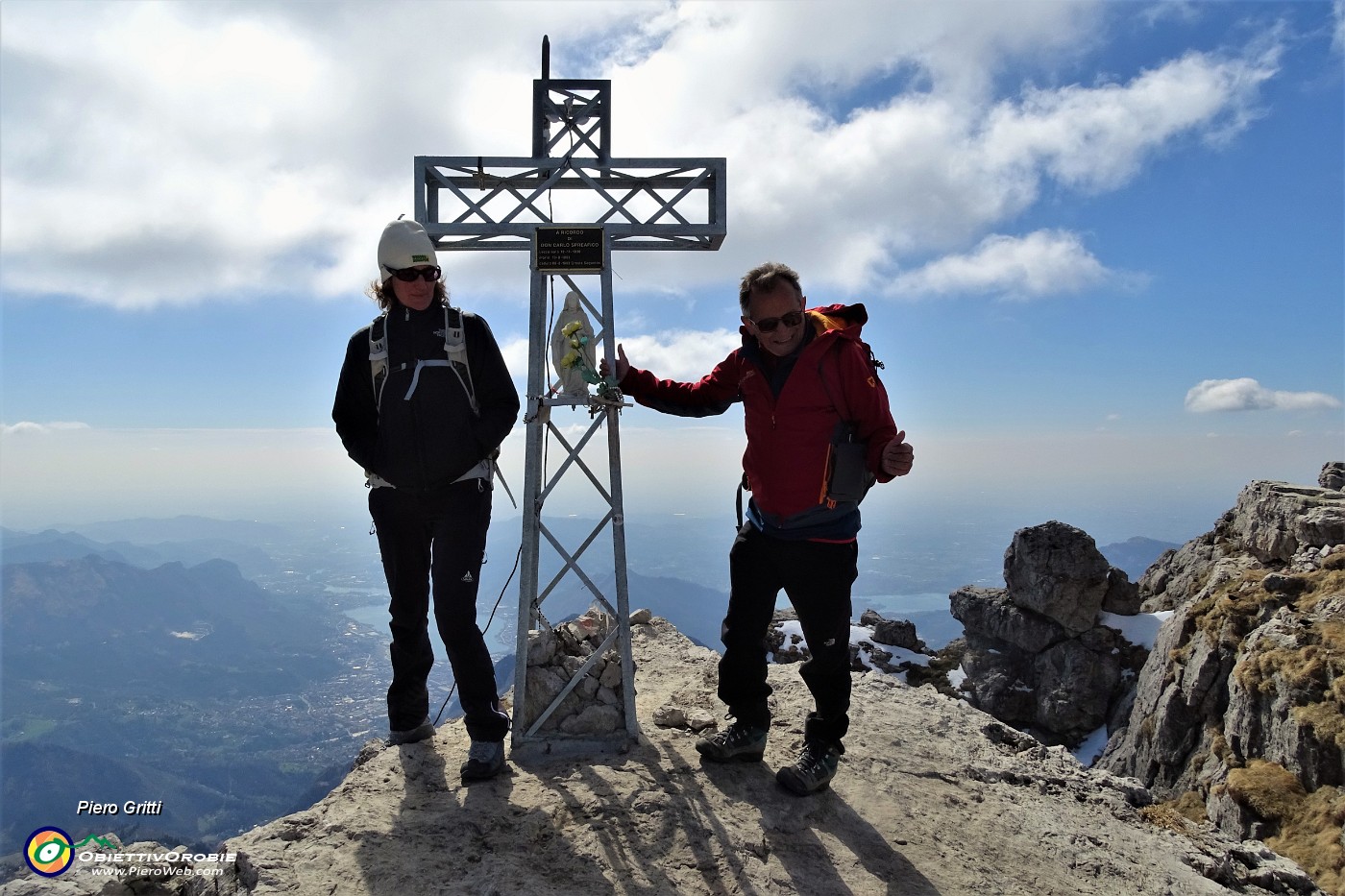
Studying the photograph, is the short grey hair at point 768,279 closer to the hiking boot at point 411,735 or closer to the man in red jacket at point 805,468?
the man in red jacket at point 805,468

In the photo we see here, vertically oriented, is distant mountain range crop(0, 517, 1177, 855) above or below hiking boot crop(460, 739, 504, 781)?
below

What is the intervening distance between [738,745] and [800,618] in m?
1.17

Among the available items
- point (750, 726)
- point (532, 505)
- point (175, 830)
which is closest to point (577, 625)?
point (532, 505)

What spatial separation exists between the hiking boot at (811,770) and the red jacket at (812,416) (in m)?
1.68

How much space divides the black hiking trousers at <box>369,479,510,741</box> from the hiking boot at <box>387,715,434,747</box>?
2.34 feet

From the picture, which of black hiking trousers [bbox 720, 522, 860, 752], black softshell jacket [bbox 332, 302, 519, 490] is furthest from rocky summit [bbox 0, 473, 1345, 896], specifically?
black softshell jacket [bbox 332, 302, 519, 490]

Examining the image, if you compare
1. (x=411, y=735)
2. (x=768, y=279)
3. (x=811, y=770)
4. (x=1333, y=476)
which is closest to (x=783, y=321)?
(x=768, y=279)

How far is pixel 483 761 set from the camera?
480 cm

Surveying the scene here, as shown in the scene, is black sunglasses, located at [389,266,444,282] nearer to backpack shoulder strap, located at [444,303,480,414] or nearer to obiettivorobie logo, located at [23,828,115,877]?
backpack shoulder strap, located at [444,303,480,414]

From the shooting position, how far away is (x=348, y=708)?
11212cm

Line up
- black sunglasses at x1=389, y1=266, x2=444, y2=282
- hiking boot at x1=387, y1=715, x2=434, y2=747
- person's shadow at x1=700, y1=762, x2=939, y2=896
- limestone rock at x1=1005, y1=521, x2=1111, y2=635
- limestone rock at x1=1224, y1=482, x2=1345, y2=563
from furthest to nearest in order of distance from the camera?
limestone rock at x1=1005, y1=521, x2=1111, y2=635 → limestone rock at x1=1224, y1=482, x2=1345, y2=563 → hiking boot at x1=387, y1=715, x2=434, y2=747 → black sunglasses at x1=389, y1=266, x2=444, y2=282 → person's shadow at x1=700, y1=762, x2=939, y2=896

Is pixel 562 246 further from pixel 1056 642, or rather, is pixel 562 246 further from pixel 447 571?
pixel 1056 642

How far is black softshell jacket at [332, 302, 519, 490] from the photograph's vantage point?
4.61 metres

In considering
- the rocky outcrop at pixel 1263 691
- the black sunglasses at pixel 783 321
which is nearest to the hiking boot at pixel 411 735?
the black sunglasses at pixel 783 321
